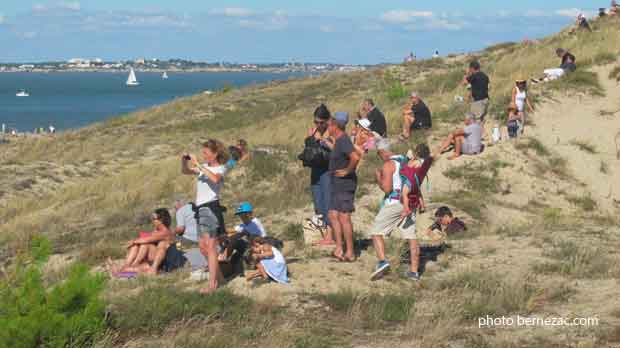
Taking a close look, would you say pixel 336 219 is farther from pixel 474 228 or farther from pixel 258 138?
pixel 258 138

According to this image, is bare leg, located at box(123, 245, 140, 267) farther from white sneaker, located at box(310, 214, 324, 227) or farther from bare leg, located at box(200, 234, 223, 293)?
white sneaker, located at box(310, 214, 324, 227)

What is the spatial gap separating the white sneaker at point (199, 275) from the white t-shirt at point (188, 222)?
2.04 m

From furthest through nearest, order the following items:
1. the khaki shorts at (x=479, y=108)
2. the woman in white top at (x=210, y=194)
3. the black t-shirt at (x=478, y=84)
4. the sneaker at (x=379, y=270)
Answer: the khaki shorts at (x=479, y=108) < the black t-shirt at (x=478, y=84) < the sneaker at (x=379, y=270) < the woman in white top at (x=210, y=194)

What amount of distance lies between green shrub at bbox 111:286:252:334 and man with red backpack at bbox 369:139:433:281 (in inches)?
65.9

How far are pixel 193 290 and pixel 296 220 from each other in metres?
4.18

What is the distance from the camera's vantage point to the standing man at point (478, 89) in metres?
18.3

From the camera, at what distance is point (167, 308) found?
752 centimetres

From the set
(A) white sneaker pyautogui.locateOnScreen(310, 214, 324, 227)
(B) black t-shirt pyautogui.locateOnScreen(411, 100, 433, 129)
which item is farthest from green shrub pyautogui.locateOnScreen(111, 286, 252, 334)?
(B) black t-shirt pyautogui.locateOnScreen(411, 100, 433, 129)

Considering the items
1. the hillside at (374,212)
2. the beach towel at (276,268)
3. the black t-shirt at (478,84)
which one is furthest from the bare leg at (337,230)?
the black t-shirt at (478,84)

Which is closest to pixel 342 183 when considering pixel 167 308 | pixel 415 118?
pixel 167 308

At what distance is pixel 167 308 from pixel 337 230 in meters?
2.65

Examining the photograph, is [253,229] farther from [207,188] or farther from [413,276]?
[413,276]

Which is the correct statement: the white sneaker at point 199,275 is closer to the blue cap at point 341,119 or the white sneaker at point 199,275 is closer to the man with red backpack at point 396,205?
the man with red backpack at point 396,205

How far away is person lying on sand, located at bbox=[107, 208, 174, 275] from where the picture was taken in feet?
33.2
